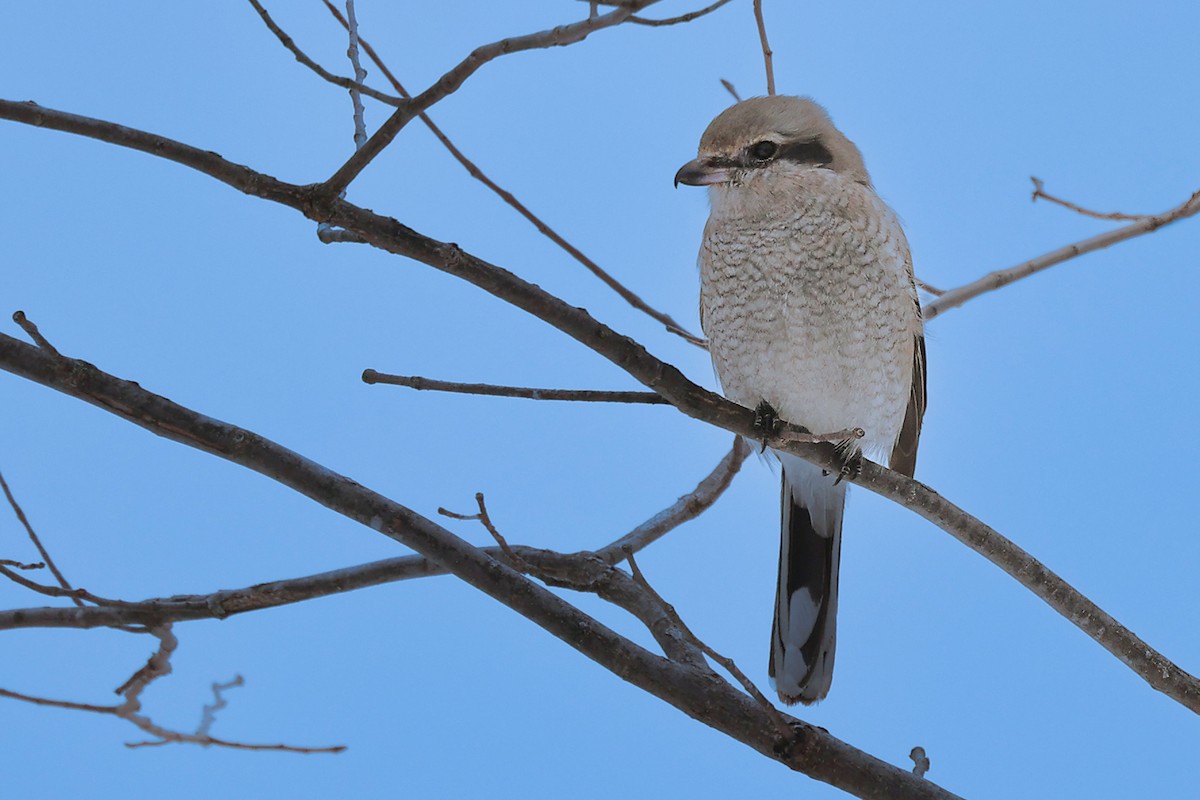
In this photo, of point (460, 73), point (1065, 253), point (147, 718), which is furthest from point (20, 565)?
point (1065, 253)

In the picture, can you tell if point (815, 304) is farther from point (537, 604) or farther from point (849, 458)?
Result: point (537, 604)

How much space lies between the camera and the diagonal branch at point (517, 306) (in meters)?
1.39

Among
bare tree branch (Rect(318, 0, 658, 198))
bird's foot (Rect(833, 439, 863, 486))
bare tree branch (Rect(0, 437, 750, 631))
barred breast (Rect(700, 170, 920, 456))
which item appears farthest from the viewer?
barred breast (Rect(700, 170, 920, 456))

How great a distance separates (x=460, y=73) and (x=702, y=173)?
36.6 inches

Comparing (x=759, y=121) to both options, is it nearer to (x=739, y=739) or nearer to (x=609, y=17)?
(x=609, y=17)

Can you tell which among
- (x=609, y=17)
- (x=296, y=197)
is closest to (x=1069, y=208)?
(x=609, y=17)

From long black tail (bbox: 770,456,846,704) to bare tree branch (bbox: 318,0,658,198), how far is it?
1285mm

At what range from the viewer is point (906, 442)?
8.45 ft

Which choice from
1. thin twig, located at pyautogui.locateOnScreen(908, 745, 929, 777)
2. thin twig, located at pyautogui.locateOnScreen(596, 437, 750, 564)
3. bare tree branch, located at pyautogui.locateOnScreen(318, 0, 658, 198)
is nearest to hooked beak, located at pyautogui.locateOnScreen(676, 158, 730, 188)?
thin twig, located at pyautogui.locateOnScreen(596, 437, 750, 564)

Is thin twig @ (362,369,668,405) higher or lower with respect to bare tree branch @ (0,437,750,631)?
higher

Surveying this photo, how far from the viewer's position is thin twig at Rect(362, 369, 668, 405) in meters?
1.55

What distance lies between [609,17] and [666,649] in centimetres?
105

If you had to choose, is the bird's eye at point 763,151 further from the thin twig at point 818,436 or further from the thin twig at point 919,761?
the thin twig at point 919,761

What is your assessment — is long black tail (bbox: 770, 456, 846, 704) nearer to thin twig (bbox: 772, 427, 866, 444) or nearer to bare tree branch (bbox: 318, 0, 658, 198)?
thin twig (bbox: 772, 427, 866, 444)
